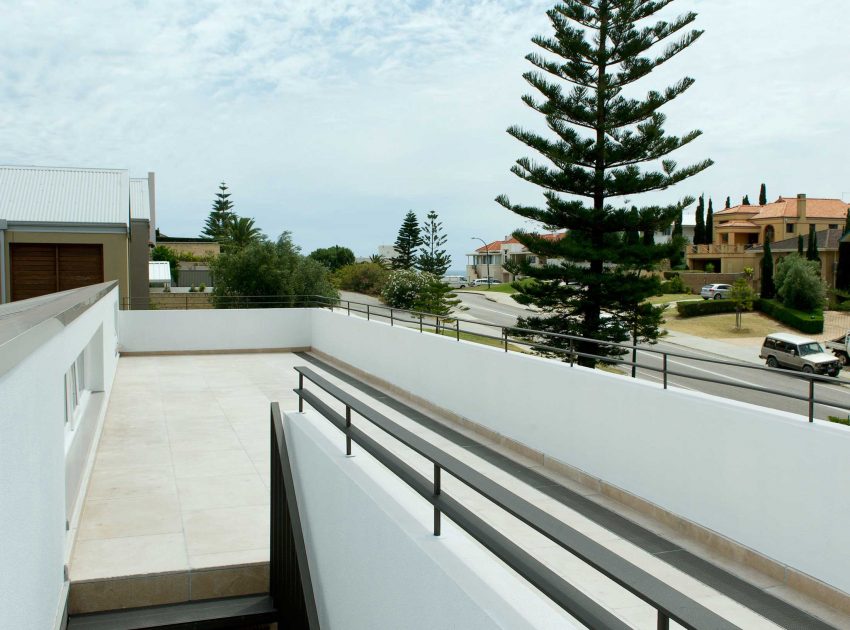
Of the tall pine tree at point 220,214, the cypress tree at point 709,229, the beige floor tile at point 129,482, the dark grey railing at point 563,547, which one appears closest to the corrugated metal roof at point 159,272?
the tall pine tree at point 220,214

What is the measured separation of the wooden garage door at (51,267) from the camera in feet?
62.8

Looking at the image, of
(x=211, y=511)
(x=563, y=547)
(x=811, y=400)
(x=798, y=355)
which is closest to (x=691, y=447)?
(x=811, y=400)

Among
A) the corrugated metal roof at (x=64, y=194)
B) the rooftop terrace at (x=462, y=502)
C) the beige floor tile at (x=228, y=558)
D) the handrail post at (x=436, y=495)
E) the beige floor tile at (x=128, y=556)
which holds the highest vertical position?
the corrugated metal roof at (x=64, y=194)

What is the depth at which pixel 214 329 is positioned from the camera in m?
17.8

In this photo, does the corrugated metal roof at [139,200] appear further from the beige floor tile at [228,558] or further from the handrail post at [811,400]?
the handrail post at [811,400]

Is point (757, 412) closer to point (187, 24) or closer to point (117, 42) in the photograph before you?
point (187, 24)

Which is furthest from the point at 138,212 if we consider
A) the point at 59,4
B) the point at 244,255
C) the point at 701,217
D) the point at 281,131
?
the point at 701,217

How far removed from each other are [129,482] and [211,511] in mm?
1365

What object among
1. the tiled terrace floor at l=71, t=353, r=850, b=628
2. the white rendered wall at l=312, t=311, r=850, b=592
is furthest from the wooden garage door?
the white rendered wall at l=312, t=311, r=850, b=592

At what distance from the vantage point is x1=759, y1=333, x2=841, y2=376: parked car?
73.7ft

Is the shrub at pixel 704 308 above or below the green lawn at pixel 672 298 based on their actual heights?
below

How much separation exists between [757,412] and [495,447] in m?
3.75

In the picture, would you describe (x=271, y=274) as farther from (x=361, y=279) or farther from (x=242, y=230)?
(x=242, y=230)

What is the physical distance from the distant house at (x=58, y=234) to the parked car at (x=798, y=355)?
62.6 ft
